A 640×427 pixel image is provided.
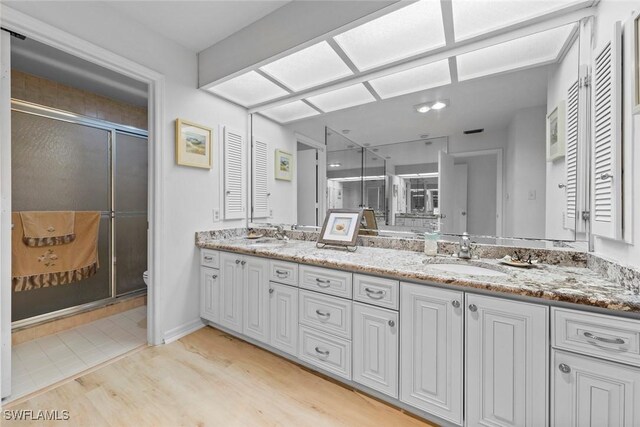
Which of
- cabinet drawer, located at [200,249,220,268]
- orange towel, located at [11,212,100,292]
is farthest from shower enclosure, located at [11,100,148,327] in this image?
cabinet drawer, located at [200,249,220,268]

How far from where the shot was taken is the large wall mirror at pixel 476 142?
149 cm

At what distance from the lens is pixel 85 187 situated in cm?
283

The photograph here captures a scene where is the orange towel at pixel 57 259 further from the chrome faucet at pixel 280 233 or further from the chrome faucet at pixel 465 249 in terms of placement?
the chrome faucet at pixel 465 249

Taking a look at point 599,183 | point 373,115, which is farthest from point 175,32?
point 599,183

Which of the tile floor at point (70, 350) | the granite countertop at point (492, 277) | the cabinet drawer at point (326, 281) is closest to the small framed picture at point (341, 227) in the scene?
the granite countertop at point (492, 277)

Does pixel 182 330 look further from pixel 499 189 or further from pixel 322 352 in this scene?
pixel 499 189

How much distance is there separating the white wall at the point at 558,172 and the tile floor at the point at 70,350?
10.3ft

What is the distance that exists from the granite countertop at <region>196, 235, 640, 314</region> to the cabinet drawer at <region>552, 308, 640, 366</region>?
62 mm

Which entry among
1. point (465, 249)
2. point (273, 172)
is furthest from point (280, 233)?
point (465, 249)

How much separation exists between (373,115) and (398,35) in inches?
22.8

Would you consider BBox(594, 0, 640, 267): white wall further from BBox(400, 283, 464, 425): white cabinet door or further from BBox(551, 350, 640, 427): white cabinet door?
BBox(400, 283, 464, 425): white cabinet door

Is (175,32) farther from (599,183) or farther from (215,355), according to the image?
(599,183)

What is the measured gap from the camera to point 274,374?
179 cm

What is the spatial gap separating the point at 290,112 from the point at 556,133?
2060 mm
